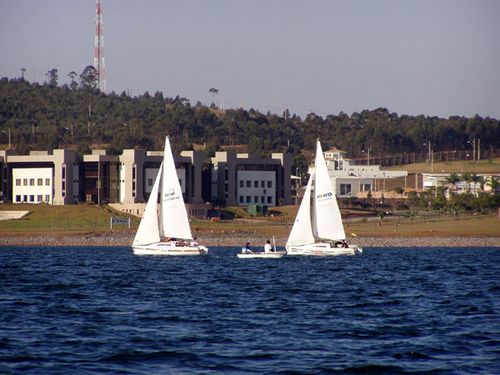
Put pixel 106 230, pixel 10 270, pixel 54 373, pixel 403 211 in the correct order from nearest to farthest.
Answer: pixel 54 373
pixel 10 270
pixel 106 230
pixel 403 211

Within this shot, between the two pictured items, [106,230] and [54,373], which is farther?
[106,230]

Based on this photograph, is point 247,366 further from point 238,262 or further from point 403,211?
point 403,211

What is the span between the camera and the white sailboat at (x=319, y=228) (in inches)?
3516

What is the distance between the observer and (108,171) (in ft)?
488

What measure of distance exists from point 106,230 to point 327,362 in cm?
9638

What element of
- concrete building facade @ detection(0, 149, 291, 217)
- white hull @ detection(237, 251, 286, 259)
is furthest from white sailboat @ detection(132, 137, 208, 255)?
concrete building facade @ detection(0, 149, 291, 217)

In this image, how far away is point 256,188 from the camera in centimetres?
16200

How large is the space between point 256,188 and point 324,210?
72.4 meters


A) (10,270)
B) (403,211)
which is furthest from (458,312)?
(403,211)

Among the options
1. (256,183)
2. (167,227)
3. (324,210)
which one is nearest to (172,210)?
(167,227)

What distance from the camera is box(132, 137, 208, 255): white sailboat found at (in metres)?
89.8

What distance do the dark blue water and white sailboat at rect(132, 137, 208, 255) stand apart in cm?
1424

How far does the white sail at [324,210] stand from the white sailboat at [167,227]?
9.11 meters

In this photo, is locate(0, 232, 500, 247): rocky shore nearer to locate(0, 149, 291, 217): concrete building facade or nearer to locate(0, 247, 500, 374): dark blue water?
locate(0, 149, 291, 217): concrete building facade
